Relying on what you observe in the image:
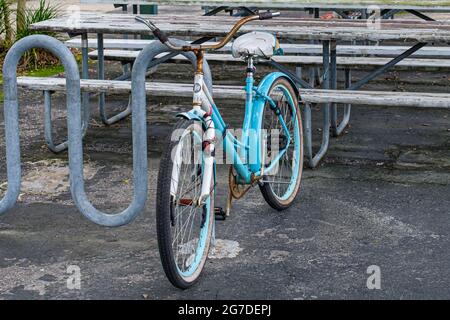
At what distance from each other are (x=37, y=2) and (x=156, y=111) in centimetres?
798

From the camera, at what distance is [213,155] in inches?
186

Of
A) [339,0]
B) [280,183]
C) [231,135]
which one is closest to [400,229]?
[280,183]

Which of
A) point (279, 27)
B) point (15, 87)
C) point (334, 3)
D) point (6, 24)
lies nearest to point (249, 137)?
point (15, 87)

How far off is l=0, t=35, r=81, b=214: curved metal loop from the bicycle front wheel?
0.75 m

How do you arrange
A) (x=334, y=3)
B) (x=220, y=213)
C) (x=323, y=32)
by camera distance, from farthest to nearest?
1. (x=334, y=3)
2. (x=323, y=32)
3. (x=220, y=213)

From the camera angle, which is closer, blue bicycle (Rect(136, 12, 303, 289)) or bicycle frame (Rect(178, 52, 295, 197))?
blue bicycle (Rect(136, 12, 303, 289))

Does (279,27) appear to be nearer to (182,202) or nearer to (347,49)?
(347,49)

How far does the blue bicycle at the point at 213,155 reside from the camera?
444 centimetres

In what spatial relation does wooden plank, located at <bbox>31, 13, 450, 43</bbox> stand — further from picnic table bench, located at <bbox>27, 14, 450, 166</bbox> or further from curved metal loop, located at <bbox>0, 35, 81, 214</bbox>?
curved metal loop, located at <bbox>0, 35, 81, 214</bbox>

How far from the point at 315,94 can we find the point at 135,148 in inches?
80.1

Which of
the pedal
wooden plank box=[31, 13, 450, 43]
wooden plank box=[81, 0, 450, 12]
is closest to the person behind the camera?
the pedal

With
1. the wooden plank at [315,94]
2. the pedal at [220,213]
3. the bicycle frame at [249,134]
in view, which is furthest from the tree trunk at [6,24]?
the pedal at [220,213]

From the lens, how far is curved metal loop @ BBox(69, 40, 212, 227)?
4949 mm

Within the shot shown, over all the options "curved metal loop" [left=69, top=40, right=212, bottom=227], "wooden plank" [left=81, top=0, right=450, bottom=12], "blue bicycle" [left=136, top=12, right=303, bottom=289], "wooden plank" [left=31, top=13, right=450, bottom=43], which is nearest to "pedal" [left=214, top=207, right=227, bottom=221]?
"blue bicycle" [left=136, top=12, right=303, bottom=289]
